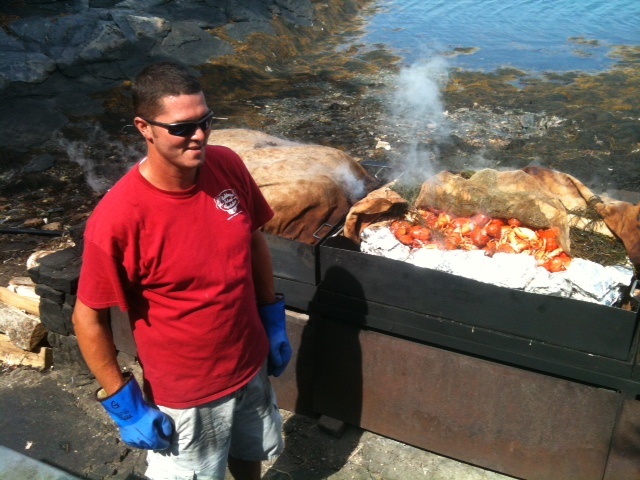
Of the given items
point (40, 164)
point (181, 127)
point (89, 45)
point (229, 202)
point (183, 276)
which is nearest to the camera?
point (181, 127)

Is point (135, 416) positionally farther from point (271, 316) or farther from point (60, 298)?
point (60, 298)

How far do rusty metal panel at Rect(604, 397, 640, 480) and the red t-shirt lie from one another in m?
1.71

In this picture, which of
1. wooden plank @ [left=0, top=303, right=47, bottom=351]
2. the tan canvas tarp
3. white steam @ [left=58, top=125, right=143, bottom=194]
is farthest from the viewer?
white steam @ [left=58, top=125, right=143, bottom=194]

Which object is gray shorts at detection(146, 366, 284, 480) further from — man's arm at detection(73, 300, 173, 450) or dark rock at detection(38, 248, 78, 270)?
dark rock at detection(38, 248, 78, 270)

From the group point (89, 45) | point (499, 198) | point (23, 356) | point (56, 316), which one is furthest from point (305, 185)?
point (89, 45)

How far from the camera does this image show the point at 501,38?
1432 centimetres

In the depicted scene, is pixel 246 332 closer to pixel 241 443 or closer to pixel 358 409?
pixel 241 443

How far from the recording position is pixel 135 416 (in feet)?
7.89

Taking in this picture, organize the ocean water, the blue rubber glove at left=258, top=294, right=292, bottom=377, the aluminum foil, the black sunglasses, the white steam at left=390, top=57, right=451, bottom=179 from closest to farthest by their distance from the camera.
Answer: the black sunglasses
the blue rubber glove at left=258, top=294, right=292, bottom=377
the aluminum foil
the white steam at left=390, top=57, right=451, bottom=179
the ocean water

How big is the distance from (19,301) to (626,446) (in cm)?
381

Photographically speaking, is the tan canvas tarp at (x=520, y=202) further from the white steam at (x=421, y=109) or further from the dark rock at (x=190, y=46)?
the dark rock at (x=190, y=46)

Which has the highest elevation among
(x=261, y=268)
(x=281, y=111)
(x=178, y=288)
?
(x=178, y=288)

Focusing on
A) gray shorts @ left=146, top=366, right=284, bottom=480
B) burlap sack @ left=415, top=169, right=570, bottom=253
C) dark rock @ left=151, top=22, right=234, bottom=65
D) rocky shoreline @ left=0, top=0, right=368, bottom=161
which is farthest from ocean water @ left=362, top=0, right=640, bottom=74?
gray shorts @ left=146, top=366, right=284, bottom=480

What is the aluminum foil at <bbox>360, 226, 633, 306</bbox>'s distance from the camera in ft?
9.96
